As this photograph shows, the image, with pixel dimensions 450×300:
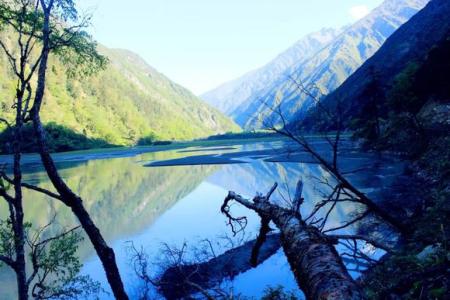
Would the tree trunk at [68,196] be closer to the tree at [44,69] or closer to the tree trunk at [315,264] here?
the tree at [44,69]

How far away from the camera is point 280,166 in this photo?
51031mm

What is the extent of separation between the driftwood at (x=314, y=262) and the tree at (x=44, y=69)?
13.7 ft

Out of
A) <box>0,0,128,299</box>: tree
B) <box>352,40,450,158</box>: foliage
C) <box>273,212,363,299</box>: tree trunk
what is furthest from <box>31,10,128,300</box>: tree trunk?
<box>352,40,450,158</box>: foliage

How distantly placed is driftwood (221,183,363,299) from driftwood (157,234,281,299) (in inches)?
325

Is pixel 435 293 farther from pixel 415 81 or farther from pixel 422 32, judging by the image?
pixel 422 32

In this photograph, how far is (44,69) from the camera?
7.83 metres

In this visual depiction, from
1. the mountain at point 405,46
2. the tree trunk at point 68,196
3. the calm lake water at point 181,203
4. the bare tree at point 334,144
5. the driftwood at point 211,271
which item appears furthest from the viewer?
the mountain at point 405,46

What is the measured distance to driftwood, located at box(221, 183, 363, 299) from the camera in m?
3.43

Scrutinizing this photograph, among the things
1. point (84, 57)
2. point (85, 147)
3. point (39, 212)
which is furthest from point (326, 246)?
point (85, 147)

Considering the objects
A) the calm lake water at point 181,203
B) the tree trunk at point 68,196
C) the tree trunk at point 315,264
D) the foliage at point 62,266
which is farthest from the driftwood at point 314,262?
the foliage at point 62,266

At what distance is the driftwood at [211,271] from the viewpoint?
13688mm

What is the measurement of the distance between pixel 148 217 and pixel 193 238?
941cm

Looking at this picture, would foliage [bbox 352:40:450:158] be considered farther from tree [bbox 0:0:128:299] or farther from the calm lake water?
tree [bbox 0:0:128:299]

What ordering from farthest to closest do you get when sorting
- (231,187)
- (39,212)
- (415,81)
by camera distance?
1. (415,81)
2. (231,187)
3. (39,212)
